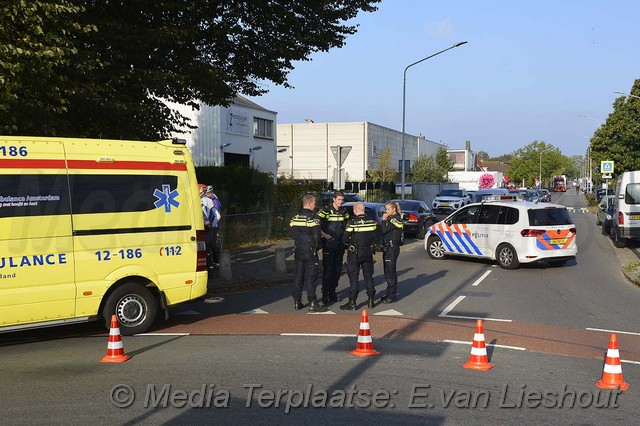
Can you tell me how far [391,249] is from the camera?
39.5 feet

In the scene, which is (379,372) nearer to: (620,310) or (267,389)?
(267,389)

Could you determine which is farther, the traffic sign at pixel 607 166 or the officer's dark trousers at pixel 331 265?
the traffic sign at pixel 607 166

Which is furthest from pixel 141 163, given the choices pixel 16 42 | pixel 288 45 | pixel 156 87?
pixel 288 45

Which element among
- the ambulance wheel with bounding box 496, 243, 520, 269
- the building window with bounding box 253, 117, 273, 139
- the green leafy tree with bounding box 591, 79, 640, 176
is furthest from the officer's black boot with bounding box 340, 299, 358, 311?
the green leafy tree with bounding box 591, 79, 640, 176

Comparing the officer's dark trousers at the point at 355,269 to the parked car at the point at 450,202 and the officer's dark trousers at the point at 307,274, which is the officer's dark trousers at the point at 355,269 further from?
the parked car at the point at 450,202

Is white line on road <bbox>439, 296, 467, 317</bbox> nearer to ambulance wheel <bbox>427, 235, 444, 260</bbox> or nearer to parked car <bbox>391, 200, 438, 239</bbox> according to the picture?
ambulance wheel <bbox>427, 235, 444, 260</bbox>

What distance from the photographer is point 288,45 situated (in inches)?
623

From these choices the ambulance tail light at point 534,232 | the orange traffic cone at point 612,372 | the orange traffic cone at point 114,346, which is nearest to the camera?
the orange traffic cone at point 612,372

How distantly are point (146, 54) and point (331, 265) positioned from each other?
19.5ft

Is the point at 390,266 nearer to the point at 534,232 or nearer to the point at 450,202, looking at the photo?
the point at 534,232

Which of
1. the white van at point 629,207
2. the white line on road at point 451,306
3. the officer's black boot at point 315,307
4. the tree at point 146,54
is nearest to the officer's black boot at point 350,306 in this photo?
the officer's black boot at point 315,307

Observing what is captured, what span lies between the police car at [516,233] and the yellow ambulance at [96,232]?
9.38m

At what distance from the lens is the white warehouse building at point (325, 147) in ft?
223

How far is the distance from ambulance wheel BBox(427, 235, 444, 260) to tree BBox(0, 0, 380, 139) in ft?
19.6
